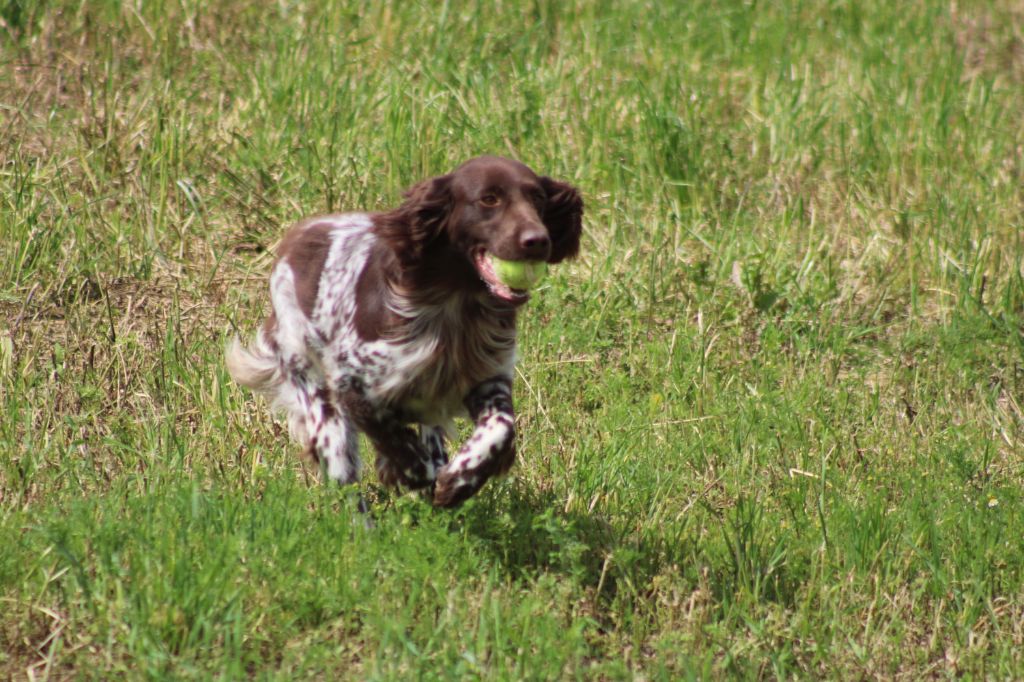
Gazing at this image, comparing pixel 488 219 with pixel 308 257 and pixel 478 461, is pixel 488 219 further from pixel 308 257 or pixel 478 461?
pixel 308 257

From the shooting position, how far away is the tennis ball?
3971mm

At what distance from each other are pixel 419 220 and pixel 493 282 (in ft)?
1.02

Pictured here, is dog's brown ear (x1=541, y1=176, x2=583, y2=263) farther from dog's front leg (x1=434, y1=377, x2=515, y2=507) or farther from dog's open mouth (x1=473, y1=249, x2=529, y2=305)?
dog's front leg (x1=434, y1=377, x2=515, y2=507)

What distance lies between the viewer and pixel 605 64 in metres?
7.42

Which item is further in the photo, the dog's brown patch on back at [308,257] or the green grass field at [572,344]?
the dog's brown patch on back at [308,257]

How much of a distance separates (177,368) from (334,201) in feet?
4.45

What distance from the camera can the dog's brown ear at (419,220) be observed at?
4.18 m

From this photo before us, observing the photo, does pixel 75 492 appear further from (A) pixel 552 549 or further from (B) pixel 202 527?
(A) pixel 552 549

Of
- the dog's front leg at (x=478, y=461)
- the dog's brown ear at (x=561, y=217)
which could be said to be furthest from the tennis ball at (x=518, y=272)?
the dog's front leg at (x=478, y=461)

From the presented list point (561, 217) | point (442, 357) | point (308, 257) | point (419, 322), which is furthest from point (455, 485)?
point (308, 257)

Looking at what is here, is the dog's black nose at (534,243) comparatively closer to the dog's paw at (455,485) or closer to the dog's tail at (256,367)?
the dog's paw at (455,485)

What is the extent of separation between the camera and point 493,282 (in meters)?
4.06

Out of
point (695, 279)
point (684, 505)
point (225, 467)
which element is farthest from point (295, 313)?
point (695, 279)

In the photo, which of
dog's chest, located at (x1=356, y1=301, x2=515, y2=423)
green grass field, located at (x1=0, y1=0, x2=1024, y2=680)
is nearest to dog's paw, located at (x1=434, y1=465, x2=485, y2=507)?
green grass field, located at (x1=0, y1=0, x2=1024, y2=680)
